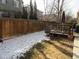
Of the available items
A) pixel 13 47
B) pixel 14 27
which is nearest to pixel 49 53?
pixel 13 47

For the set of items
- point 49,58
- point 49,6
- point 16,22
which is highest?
point 49,6

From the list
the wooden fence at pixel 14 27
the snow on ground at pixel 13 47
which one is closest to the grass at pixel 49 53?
the snow on ground at pixel 13 47

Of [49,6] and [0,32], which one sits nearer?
[0,32]

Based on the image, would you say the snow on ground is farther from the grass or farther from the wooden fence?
the wooden fence

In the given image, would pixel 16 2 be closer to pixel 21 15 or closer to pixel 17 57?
pixel 21 15

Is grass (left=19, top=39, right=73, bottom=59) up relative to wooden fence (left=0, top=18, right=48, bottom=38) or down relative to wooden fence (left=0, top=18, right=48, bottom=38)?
down

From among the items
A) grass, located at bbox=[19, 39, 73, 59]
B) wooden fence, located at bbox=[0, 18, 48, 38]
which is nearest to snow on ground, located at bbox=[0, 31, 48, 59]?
grass, located at bbox=[19, 39, 73, 59]

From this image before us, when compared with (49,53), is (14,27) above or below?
above

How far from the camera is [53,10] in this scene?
3925 cm

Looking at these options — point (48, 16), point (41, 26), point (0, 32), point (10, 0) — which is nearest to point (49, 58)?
point (0, 32)

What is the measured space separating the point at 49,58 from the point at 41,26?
22.1 meters

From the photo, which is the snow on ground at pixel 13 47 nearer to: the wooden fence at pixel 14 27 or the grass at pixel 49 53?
the grass at pixel 49 53

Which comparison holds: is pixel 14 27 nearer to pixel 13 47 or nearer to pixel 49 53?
pixel 13 47

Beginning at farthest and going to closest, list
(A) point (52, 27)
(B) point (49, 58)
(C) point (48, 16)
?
(C) point (48, 16) → (A) point (52, 27) → (B) point (49, 58)
